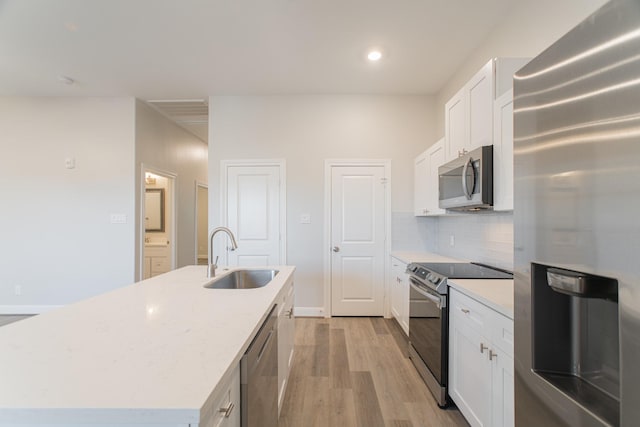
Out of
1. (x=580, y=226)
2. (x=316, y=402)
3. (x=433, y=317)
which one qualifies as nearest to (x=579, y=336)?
(x=580, y=226)

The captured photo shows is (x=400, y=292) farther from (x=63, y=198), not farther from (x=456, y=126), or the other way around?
(x=63, y=198)

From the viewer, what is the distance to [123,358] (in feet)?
2.65

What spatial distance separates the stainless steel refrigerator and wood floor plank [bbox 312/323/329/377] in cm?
171

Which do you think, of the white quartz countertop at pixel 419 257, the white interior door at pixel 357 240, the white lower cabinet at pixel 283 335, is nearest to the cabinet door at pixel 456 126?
the white quartz countertop at pixel 419 257

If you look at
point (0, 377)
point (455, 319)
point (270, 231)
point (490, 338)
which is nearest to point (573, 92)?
point (490, 338)

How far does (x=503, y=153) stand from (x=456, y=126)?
75 centimetres

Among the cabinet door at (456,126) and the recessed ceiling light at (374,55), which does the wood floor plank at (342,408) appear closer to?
the cabinet door at (456,126)

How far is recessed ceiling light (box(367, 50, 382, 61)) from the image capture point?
2.79m

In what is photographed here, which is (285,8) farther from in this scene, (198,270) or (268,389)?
(268,389)

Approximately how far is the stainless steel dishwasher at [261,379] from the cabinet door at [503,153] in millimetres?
1501

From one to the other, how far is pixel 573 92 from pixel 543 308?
0.62 metres

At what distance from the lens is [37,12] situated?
2279mm

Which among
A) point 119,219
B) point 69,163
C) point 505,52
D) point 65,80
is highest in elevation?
point 65,80

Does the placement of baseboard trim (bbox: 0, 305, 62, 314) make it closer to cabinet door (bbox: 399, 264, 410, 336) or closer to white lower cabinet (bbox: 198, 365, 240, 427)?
white lower cabinet (bbox: 198, 365, 240, 427)
